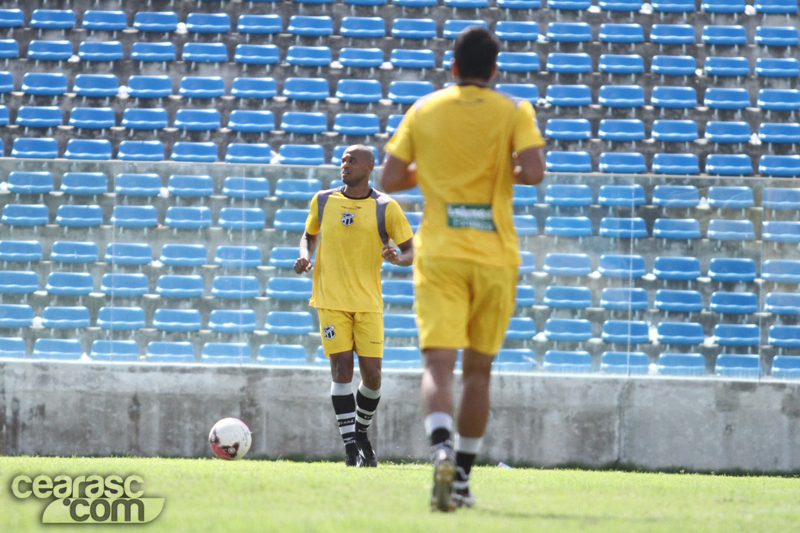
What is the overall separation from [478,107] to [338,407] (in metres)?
3.10

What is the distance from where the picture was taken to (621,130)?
39.6 feet

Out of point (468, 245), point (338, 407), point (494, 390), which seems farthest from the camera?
point (494, 390)

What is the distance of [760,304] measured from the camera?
839cm

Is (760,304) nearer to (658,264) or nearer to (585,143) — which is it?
(658,264)

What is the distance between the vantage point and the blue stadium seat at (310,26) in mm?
12820

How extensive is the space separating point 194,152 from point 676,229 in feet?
19.8

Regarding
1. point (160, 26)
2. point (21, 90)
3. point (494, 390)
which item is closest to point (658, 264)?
point (494, 390)

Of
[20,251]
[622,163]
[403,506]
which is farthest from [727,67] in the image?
[403,506]

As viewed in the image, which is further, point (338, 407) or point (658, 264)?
point (658, 264)

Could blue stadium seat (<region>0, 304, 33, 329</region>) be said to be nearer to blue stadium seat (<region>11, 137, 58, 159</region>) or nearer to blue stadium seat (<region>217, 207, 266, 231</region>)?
blue stadium seat (<region>217, 207, 266, 231</region>)

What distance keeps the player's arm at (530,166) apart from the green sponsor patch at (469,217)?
0.19 metres

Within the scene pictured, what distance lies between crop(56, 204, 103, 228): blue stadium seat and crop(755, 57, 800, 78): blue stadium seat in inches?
336

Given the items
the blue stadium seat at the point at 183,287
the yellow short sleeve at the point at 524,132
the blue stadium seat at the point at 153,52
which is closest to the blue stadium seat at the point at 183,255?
the blue stadium seat at the point at 183,287

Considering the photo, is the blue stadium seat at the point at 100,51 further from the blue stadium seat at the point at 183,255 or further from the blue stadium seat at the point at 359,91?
the blue stadium seat at the point at 183,255
